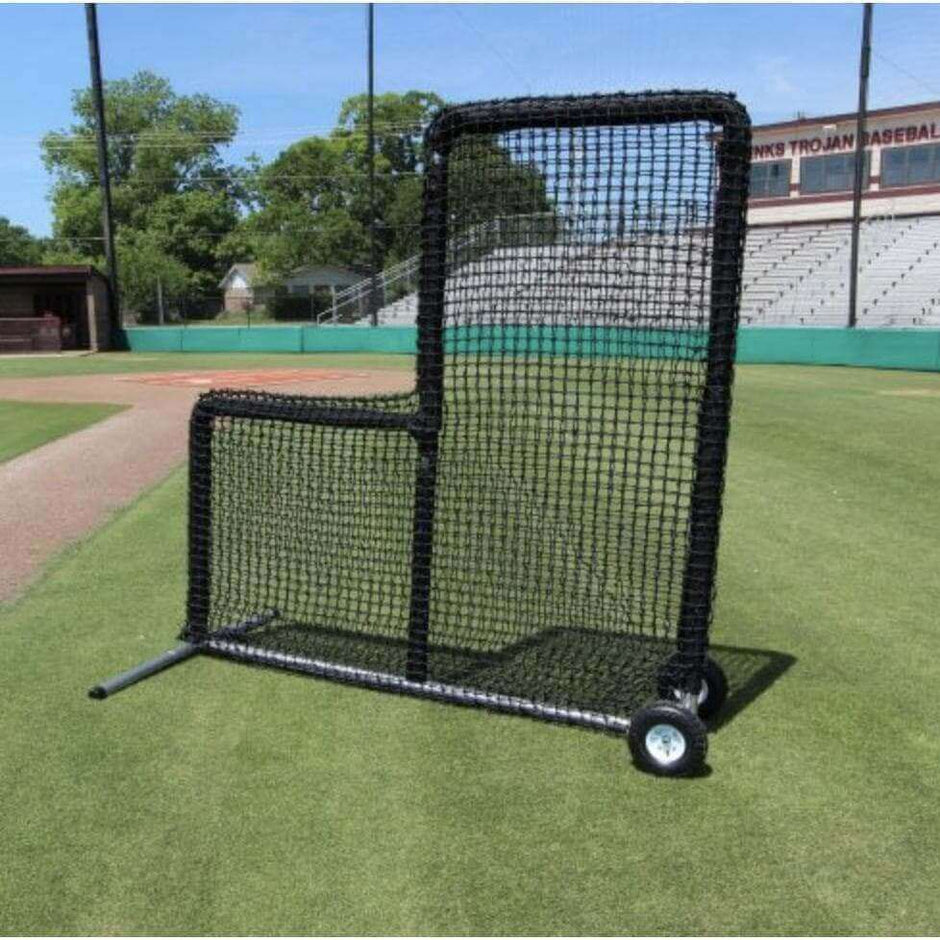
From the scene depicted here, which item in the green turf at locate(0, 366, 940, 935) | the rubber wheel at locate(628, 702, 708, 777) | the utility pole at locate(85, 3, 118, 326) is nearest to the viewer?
the green turf at locate(0, 366, 940, 935)

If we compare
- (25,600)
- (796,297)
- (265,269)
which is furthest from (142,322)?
(25,600)

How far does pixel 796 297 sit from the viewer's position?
38.6m

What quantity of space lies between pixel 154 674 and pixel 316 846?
1.79 metres

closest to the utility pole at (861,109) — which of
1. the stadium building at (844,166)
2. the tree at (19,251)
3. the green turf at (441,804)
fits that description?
the stadium building at (844,166)

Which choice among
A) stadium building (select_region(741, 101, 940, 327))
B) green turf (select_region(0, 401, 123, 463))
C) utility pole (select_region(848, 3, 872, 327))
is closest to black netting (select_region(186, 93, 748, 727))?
green turf (select_region(0, 401, 123, 463))

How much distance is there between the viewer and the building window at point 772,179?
168 ft

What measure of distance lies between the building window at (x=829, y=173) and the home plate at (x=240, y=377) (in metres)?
33.2

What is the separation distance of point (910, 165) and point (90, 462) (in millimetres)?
45988

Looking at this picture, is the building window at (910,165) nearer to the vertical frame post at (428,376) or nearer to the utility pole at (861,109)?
the utility pole at (861,109)

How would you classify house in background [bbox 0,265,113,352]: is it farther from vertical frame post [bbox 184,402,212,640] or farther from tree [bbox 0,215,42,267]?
tree [bbox 0,215,42,267]

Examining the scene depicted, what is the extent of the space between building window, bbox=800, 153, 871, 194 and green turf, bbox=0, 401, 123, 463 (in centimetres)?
4196

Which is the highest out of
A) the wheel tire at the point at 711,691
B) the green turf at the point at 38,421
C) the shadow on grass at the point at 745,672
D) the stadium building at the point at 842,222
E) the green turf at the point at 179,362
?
the stadium building at the point at 842,222

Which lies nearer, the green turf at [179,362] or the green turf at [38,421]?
the green turf at [38,421]

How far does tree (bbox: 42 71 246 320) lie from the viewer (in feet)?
266
